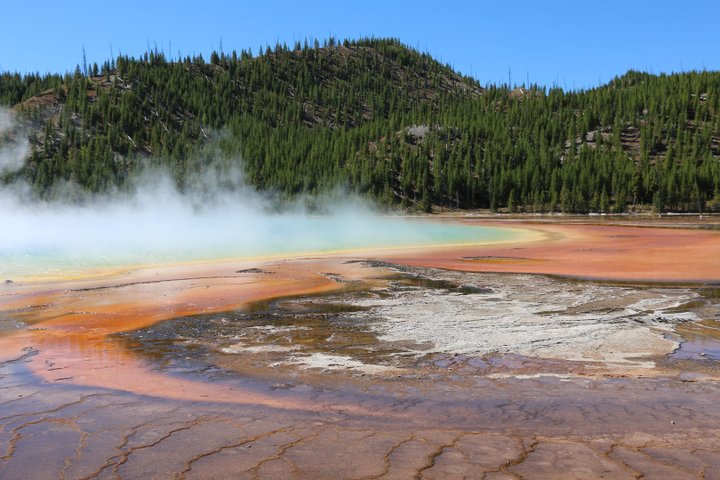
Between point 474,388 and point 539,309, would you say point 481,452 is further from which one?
point 539,309

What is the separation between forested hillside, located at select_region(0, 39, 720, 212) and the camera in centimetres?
10925

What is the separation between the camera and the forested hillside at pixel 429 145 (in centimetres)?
10925

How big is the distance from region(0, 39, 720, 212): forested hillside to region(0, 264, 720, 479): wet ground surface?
315ft

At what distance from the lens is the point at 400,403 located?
786 cm

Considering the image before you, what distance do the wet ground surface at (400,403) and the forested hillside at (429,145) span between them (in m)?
96.0

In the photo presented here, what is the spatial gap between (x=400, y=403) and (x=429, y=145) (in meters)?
134

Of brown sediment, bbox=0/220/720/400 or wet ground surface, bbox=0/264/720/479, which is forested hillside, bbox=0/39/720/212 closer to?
brown sediment, bbox=0/220/720/400

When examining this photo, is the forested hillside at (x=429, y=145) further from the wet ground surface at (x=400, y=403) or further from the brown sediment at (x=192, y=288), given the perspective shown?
the wet ground surface at (x=400, y=403)

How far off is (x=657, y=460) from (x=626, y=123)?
15244 centimetres

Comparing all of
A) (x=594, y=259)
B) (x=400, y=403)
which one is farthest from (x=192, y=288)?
(x=594, y=259)

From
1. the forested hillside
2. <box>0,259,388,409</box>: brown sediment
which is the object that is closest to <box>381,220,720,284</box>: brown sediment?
<box>0,259,388,409</box>: brown sediment

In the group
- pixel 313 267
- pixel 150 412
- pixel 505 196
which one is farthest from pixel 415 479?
pixel 505 196

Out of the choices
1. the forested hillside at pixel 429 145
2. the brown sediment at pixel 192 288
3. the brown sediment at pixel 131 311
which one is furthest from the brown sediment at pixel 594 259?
the forested hillside at pixel 429 145

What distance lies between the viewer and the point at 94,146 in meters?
143
